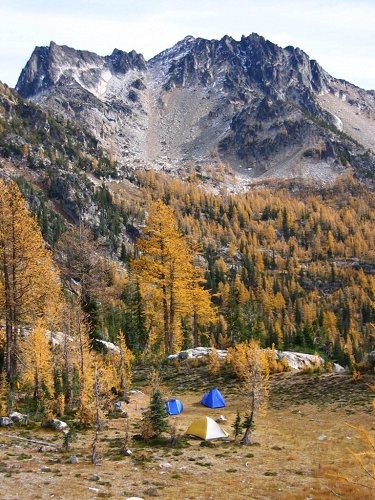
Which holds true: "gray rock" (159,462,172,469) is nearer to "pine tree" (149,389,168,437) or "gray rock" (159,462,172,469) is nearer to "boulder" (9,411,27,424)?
"pine tree" (149,389,168,437)

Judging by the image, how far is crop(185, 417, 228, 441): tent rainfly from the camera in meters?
23.3

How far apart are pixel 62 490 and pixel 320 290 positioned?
18306cm

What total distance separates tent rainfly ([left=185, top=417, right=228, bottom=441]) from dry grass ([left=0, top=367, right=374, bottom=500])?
31.2 inches

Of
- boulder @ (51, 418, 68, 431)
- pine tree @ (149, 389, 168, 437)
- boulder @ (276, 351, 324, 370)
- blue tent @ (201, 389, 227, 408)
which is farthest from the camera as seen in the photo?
boulder @ (276, 351, 324, 370)

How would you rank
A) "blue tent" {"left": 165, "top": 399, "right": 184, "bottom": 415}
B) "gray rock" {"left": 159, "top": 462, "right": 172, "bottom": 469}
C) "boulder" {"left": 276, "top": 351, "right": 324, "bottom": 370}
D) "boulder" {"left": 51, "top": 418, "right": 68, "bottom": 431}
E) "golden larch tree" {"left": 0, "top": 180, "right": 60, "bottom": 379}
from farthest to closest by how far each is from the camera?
"boulder" {"left": 276, "top": 351, "right": 324, "bottom": 370}
"blue tent" {"left": 165, "top": 399, "right": 184, "bottom": 415}
"golden larch tree" {"left": 0, "top": 180, "right": 60, "bottom": 379}
"boulder" {"left": 51, "top": 418, "right": 68, "bottom": 431}
"gray rock" {"left": 159, "top": 462, "right": 172, "bottom": 469}

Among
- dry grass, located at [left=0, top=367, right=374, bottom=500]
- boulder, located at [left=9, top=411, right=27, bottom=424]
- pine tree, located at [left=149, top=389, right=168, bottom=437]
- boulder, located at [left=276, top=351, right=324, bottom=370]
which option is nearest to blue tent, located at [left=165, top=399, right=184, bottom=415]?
dry grass, located at [left=0, top=367, right=374, bottom=500]

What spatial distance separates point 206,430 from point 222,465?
172 inches

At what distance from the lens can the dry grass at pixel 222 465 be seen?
607 inches

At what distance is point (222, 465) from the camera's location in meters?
19.0

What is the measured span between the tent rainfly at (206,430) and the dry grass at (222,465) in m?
0.79

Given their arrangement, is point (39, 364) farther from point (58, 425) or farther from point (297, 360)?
point (297, 360)

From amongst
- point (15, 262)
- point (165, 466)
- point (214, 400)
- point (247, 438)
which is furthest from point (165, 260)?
point (165, 466)

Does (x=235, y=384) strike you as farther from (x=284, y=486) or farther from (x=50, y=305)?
(x=284, y=486)

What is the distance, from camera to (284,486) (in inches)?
648
